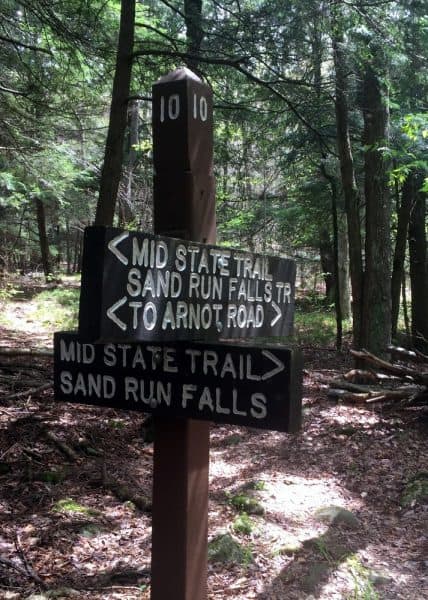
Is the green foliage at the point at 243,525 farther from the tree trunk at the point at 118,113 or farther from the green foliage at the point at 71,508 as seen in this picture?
the tree trunk at the point at 118,113

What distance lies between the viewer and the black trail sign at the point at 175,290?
5.39 ft

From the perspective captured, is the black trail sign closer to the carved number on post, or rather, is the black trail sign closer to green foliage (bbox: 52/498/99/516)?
the carved number on post

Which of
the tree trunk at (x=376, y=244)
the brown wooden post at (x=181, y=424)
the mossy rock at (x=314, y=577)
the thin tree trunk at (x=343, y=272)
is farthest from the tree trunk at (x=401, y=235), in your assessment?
the brown wooden post at (x=181, y=424)

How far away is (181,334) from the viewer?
193 cm

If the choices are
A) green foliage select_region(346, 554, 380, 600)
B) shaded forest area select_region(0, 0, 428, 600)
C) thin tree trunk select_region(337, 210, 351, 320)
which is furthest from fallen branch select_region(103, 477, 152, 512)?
thin tree trunk select_region(337, 210, 351, 320)

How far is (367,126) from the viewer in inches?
343

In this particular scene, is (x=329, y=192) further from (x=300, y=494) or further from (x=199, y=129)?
(x=199, y=129)

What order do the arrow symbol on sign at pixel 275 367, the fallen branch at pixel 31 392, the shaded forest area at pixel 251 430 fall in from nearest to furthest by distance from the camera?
1. the arrow symbol on sign at pixel 275 367
2. the shaded forest area at pixel 251 430
3. the fallen branch at pixel 31 392

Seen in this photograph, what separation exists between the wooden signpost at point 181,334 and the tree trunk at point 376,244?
20.2 feet

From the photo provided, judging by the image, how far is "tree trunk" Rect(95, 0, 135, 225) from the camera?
639 cm

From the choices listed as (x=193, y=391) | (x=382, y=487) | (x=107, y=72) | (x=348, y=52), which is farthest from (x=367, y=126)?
(x=193, y=391)

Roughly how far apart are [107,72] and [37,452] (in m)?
5.73

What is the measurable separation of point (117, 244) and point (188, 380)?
2.03 feet

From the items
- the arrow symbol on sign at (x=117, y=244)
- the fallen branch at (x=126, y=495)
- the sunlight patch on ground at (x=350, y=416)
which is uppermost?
the arrow symbol on sign at (x=117, y=244)
